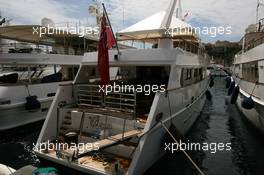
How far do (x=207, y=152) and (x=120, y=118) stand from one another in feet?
15.9

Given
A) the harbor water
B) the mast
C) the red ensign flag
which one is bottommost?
the harbor water

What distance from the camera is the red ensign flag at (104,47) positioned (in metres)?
8.37

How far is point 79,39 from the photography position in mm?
17797

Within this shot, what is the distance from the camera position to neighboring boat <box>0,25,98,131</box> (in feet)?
39.5

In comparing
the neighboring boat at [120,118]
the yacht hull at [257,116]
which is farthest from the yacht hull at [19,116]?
the yacht hull at [257,116]

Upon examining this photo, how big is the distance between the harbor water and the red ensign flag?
3.27m

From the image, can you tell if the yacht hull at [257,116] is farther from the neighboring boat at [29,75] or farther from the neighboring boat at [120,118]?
the neighboring boat at [29,75]

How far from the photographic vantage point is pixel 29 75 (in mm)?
13711

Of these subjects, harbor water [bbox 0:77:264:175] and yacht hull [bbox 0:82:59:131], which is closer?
harbor water [bbox 0:77:264:175]

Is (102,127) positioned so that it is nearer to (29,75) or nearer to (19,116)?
(19,116)

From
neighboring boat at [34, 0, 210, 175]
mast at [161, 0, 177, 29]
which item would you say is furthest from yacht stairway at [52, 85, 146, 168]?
mast at [161, 0, 177, 29]

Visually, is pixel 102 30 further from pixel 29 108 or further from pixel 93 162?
pixel 29 108

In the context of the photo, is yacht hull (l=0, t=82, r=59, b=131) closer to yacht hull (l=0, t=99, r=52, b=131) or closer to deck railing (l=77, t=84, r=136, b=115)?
yacht hull (l=0, t=99, r=52, b=131)

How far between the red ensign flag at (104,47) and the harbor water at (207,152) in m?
3.27
